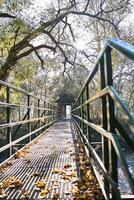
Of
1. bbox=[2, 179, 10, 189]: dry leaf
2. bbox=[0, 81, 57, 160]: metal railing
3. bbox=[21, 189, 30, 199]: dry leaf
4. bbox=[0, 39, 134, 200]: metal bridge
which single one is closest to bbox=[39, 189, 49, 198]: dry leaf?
bbox=[0, 39, 134, 200]: metal bridge

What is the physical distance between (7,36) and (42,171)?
47.6 ft

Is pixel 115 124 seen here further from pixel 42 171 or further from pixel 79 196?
pixel 42 171

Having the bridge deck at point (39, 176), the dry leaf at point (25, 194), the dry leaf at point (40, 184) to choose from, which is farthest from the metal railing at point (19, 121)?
the dry leaf at point (25, 194)

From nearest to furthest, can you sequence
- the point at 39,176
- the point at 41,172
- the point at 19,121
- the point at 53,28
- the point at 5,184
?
the point at 5,184, the point at 39,176, the point at 41,172, the point at 19,121, the point at 53,28

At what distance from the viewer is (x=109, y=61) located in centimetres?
278

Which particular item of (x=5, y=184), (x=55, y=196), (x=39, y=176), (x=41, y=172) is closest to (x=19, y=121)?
(x=41, y=172)

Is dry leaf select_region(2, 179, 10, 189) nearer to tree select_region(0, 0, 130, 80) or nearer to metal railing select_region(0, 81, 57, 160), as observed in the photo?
metal railing select_region(0, 81, 57, 160)

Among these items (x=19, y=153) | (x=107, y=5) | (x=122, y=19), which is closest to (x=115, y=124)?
(x=19, y=153)

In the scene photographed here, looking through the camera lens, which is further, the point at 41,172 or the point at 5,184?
the point at 41,172

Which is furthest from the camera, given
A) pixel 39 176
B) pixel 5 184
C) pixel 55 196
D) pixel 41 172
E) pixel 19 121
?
pixel 19 121

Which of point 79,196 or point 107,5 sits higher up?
point 107,5

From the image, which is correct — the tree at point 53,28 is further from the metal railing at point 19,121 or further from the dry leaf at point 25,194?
the dry leaf at point 25,194

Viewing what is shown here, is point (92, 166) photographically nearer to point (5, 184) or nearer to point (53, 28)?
point (5, 184)

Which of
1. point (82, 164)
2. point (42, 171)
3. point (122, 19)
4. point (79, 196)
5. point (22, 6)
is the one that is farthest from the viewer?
point (122, 19)
